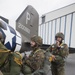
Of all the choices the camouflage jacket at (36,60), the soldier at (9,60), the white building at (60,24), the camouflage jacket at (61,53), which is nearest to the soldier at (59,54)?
the camouflage jacket at (61,53)

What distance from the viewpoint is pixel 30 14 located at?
30.9 ft

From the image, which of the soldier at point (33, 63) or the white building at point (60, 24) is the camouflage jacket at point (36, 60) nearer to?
the soldier at point (33, 63)

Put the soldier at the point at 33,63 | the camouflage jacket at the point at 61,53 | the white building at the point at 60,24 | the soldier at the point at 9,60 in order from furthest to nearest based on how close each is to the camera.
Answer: the white building at the point at 60,24
the camouflage jacket at the point at 61,53
the soldier at the point at 33,63
the soldier at the point at 9,60

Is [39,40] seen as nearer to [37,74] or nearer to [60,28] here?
[37,74]

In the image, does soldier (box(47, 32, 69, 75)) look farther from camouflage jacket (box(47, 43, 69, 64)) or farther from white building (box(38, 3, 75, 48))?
white building (box(38, 3, 75, 48))

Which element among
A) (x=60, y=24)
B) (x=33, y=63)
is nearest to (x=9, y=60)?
(x=33, y=63)

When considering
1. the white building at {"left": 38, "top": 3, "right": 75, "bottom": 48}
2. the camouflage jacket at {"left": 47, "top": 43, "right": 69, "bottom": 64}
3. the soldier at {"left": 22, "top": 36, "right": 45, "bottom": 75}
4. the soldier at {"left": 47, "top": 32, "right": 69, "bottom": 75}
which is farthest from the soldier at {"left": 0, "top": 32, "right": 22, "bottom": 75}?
the white building at {"left": 38, "top": 3, "right": 75, "bottom": 48}

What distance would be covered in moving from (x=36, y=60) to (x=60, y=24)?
22.6 metres

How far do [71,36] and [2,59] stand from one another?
2151 cm

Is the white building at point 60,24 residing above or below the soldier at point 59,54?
above

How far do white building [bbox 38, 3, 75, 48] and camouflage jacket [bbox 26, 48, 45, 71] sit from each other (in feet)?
59.0

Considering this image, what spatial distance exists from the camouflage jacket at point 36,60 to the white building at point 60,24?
17977 millimetres

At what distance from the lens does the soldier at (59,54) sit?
19.5 feet

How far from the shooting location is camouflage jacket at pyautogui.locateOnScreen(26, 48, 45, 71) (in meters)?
4.55
